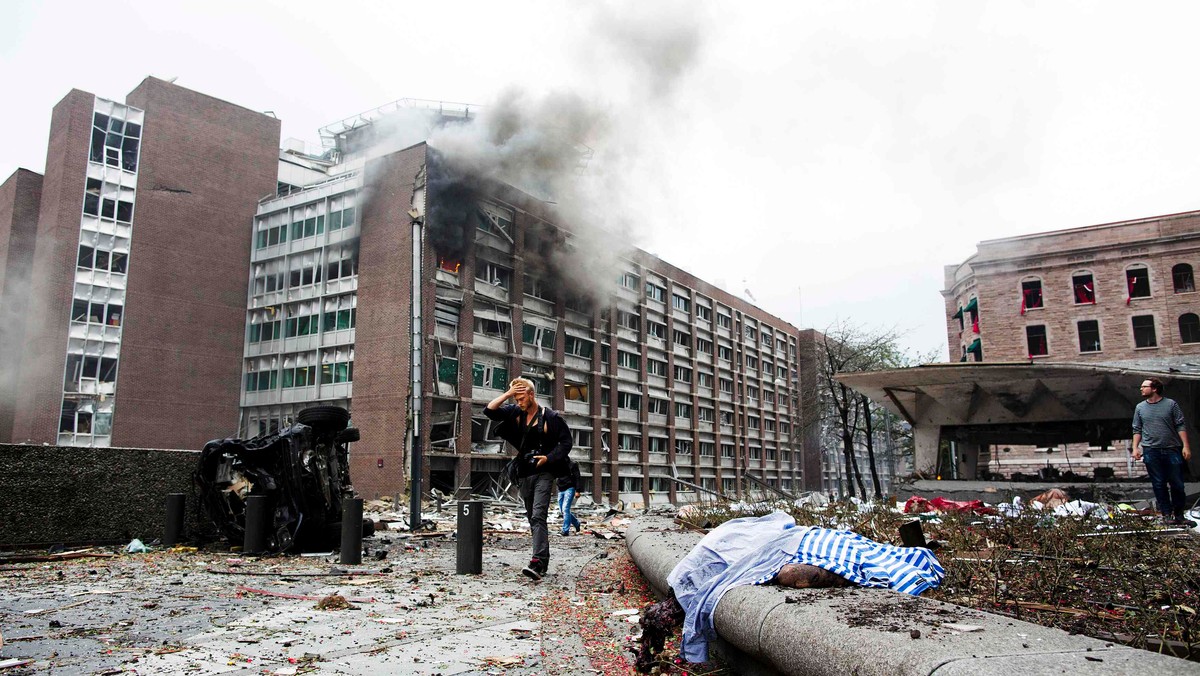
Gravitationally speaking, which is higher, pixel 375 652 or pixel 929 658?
pixel 929 658

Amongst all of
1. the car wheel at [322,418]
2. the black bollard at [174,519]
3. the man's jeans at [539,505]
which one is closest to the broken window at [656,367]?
the car wheel at [322,418]

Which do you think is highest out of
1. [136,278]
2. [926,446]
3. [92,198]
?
[92,198]

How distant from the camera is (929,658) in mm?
1958

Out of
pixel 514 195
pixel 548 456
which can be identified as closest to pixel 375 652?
pixel 548 456

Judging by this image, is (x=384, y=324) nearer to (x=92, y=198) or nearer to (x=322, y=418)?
(x=92, y=198)

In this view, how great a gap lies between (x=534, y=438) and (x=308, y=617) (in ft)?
9.59

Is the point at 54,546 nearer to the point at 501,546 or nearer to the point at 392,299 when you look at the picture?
the point at 501,546

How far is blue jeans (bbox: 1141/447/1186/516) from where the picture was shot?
785cm

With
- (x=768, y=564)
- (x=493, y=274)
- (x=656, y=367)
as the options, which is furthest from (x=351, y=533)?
(x=656, y=367)

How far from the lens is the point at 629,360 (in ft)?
143

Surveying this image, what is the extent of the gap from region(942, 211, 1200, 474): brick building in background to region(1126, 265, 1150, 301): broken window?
5 centimetres

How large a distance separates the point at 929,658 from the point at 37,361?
41.1m

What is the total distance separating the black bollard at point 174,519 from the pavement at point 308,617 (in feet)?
3.98

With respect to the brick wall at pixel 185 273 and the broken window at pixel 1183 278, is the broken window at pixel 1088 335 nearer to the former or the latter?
the broken window at pixel 1183 278
